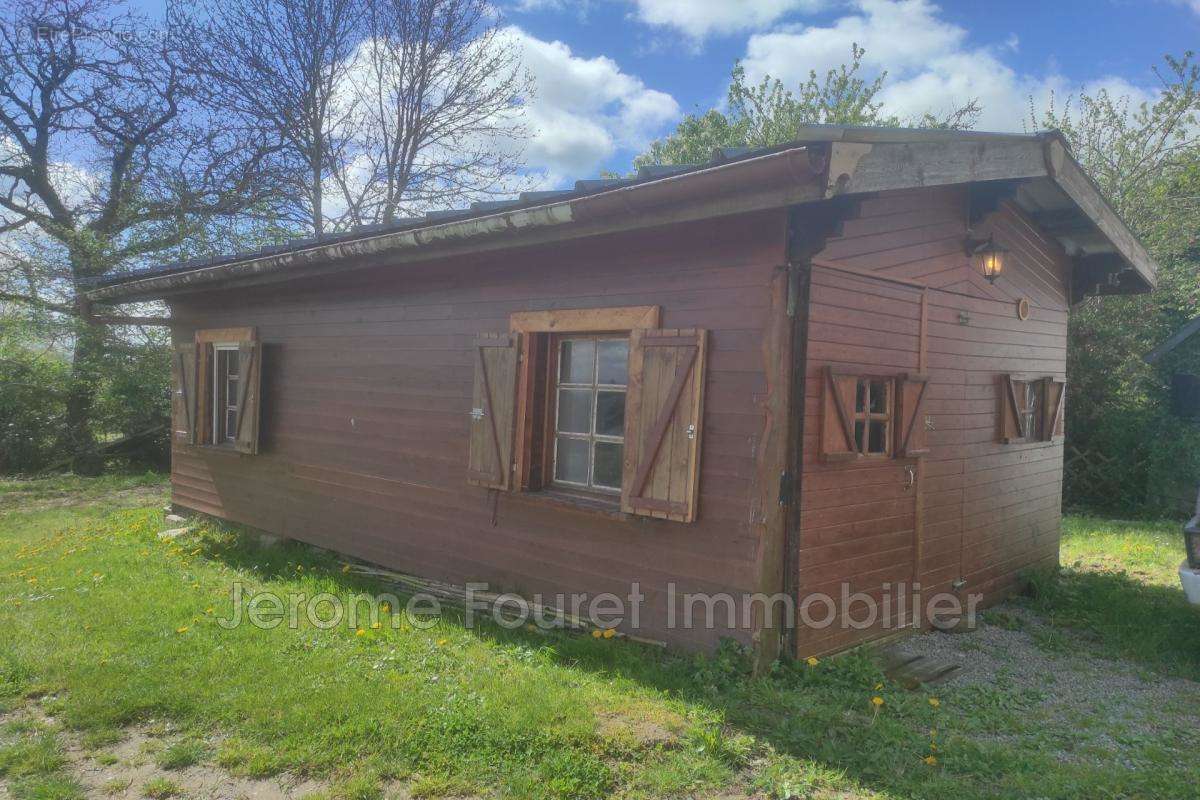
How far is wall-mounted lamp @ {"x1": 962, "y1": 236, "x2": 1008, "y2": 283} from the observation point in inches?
212

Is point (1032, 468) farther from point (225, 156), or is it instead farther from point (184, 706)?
point (225, 156)

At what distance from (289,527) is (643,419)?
4421 mm

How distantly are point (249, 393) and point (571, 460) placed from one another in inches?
155

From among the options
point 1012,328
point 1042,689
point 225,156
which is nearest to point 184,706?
point 1042,689

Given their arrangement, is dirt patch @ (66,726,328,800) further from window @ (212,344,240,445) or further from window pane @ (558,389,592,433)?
window @ (212,344,240,445)

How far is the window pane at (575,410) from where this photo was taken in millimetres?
4889

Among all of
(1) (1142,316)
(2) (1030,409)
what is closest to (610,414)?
(2) (1030,409)

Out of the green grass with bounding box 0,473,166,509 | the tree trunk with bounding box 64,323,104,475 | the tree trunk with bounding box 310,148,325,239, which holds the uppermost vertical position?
the tree trunk with bounding box 310,148,325,239

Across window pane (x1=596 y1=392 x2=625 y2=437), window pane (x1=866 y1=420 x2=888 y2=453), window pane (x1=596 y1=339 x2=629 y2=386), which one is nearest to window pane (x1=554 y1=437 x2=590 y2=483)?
window pane (x1=596 y1=392 x2=625 y2=437)

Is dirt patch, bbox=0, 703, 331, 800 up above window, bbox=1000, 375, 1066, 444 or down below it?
below

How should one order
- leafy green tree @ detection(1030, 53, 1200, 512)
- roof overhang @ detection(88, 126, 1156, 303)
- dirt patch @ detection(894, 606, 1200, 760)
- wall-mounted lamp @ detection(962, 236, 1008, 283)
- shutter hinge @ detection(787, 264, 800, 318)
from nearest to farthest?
1. roof overhang @ detection(88, 126, 1156, 303)
2. dirt patch @ detection(894, 606, 1200, 760)
3. shutter hinge @ detection(787, 264, 800, 318)
4. wall-mounted lamp @ detection(962, 236, 1008, 283)
5. leafy green tree @ detection(1030, 53, 1200, 512)

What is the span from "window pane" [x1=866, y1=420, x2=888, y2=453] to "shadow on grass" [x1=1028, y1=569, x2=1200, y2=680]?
1.95 m

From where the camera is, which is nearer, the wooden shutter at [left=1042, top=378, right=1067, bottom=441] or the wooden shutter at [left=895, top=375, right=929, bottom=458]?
the wooden shutter at [left=895, top=375, right=929, bottom=458]

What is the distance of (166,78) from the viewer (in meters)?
14.9
